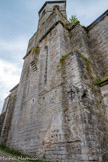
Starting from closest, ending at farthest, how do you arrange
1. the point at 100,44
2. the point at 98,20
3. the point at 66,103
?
1. the point at 66,103
2. the point at 100,44
3. the point at 98,20

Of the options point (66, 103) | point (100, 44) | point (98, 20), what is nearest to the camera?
point (66, 103)

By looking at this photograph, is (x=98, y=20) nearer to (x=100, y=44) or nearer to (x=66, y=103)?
(x=100, y=44)

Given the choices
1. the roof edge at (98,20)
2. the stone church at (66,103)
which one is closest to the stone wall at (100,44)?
the stone church at (66,103)

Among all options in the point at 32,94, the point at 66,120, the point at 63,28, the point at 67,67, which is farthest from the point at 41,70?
the point at 66,120

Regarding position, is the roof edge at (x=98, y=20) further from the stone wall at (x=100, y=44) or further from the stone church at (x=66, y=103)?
the stone wall at (x=100, y=44)

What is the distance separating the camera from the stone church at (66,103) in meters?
4.05

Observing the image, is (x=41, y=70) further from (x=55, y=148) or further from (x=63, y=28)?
(x=55, y=148)

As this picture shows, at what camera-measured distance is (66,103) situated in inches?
199

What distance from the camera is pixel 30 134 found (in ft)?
19.9

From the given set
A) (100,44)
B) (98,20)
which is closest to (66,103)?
(100,44)

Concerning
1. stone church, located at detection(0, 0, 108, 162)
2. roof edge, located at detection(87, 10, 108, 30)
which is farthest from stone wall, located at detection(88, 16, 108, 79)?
roof edge, located at detection(87, 10, 108, 30)

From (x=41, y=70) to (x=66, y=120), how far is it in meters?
4.59

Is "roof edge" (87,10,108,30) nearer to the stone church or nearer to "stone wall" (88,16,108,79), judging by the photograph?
the stone church

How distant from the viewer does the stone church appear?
4055mm
